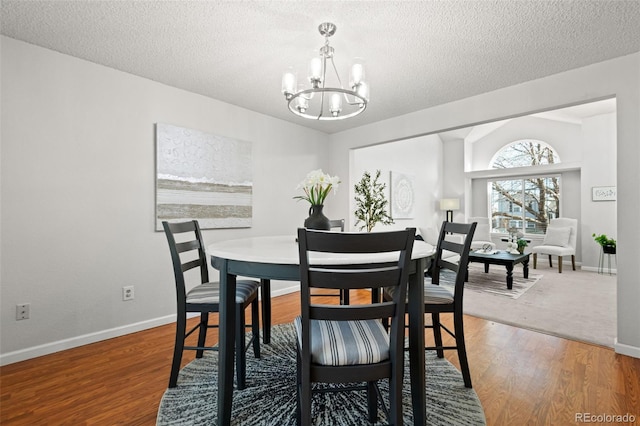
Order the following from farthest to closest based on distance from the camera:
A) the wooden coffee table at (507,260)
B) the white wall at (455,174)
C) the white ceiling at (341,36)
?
1. the white wall at (455,174)
2. the wooden coffee table at (507,260)
3. the white ceiling at (341,36)

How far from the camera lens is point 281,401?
1.71 m

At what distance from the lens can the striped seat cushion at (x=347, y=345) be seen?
1188mm

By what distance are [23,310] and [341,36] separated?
297cm

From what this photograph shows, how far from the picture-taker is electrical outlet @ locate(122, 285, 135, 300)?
270 cm

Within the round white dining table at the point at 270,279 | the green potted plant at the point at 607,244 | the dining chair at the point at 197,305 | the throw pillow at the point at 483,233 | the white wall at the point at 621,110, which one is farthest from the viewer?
the throw pillow at the point at 483,233

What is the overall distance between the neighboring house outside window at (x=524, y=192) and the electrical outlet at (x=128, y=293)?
6746 mm

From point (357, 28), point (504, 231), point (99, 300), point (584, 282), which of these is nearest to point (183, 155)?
point (99, 300)

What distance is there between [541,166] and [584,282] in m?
2.76

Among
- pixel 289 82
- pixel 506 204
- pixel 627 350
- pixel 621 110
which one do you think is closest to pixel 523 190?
pixel 506 204

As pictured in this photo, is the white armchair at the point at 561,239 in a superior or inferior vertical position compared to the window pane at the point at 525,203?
inferior

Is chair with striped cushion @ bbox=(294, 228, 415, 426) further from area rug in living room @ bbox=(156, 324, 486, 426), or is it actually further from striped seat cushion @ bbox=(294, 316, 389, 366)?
area rug in living room @ bbox=(156, 324, 486, 426)

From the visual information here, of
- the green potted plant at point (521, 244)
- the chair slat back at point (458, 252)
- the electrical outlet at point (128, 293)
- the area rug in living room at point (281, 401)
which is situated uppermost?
the chair slat back at point (458, 252)

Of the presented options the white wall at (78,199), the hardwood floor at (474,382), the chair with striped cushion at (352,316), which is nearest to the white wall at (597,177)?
the hardwood floor at (474,382)

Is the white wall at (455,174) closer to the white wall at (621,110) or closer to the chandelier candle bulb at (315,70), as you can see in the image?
the white wall at (621,110)
